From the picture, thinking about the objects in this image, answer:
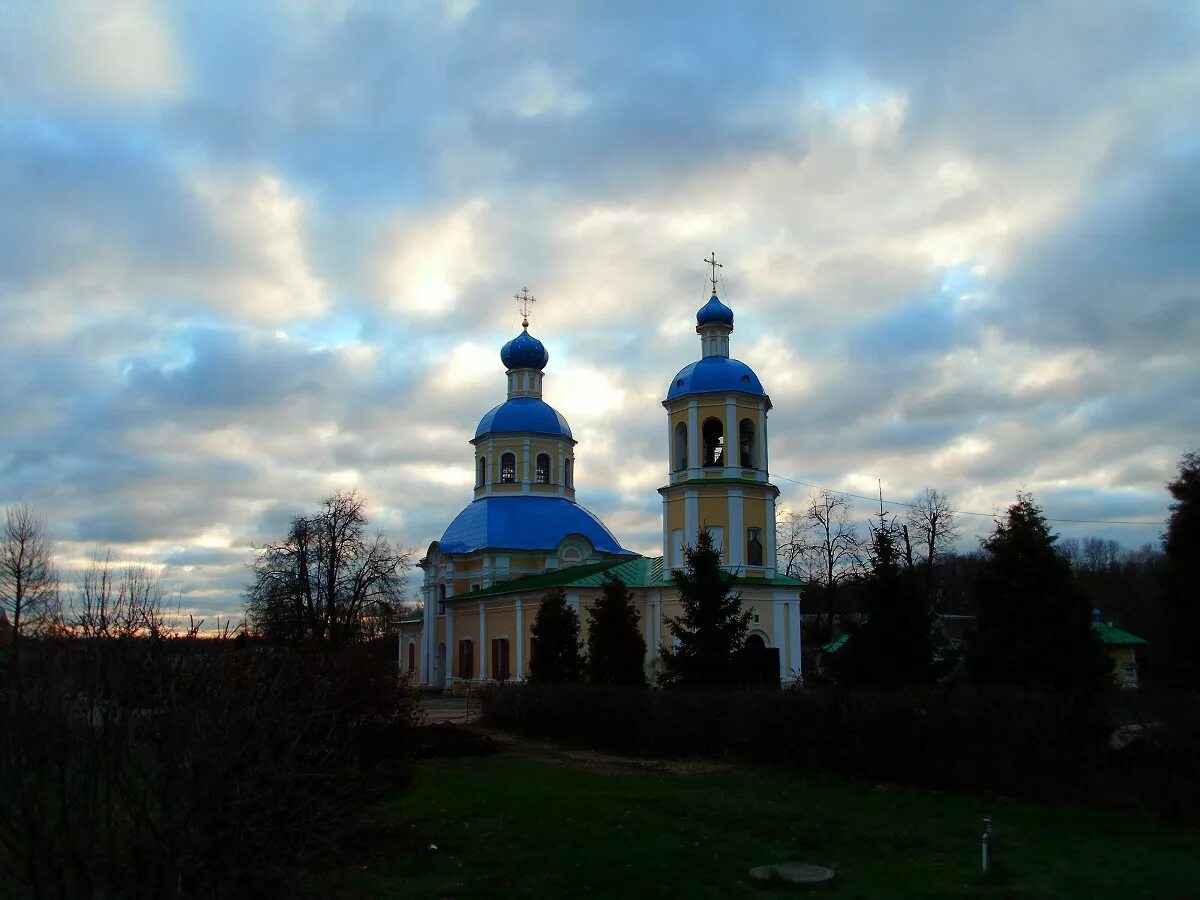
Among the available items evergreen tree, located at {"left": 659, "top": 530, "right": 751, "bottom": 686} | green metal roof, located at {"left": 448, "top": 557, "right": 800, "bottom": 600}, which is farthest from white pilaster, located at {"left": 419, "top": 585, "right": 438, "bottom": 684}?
evergreen tree, located at {"left": 659, "top": 530, "right": 751, "bottom": 686}

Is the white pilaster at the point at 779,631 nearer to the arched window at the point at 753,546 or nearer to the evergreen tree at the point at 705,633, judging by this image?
the arched window at the point at 753,546

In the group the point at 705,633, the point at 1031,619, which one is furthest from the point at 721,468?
the point at 1031,619

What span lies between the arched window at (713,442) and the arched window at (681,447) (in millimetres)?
641

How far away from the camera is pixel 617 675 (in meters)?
24.4

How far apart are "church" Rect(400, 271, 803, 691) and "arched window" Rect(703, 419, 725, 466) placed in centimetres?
5

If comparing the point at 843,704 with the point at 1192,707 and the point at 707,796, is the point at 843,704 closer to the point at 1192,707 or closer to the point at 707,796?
the point at 707,796

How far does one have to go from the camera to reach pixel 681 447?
34375mm

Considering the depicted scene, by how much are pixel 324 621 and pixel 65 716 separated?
110ft

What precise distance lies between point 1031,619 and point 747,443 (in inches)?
750

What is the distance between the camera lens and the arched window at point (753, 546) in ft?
110

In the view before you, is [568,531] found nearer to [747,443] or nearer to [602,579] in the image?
[602,579]

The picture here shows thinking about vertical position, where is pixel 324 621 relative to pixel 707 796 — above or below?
above

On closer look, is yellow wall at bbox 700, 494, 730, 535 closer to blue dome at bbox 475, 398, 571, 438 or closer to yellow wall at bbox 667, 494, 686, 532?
yellow wall at bbox 667, 494, 686, 532

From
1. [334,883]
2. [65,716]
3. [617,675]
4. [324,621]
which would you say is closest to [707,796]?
[334,883]
